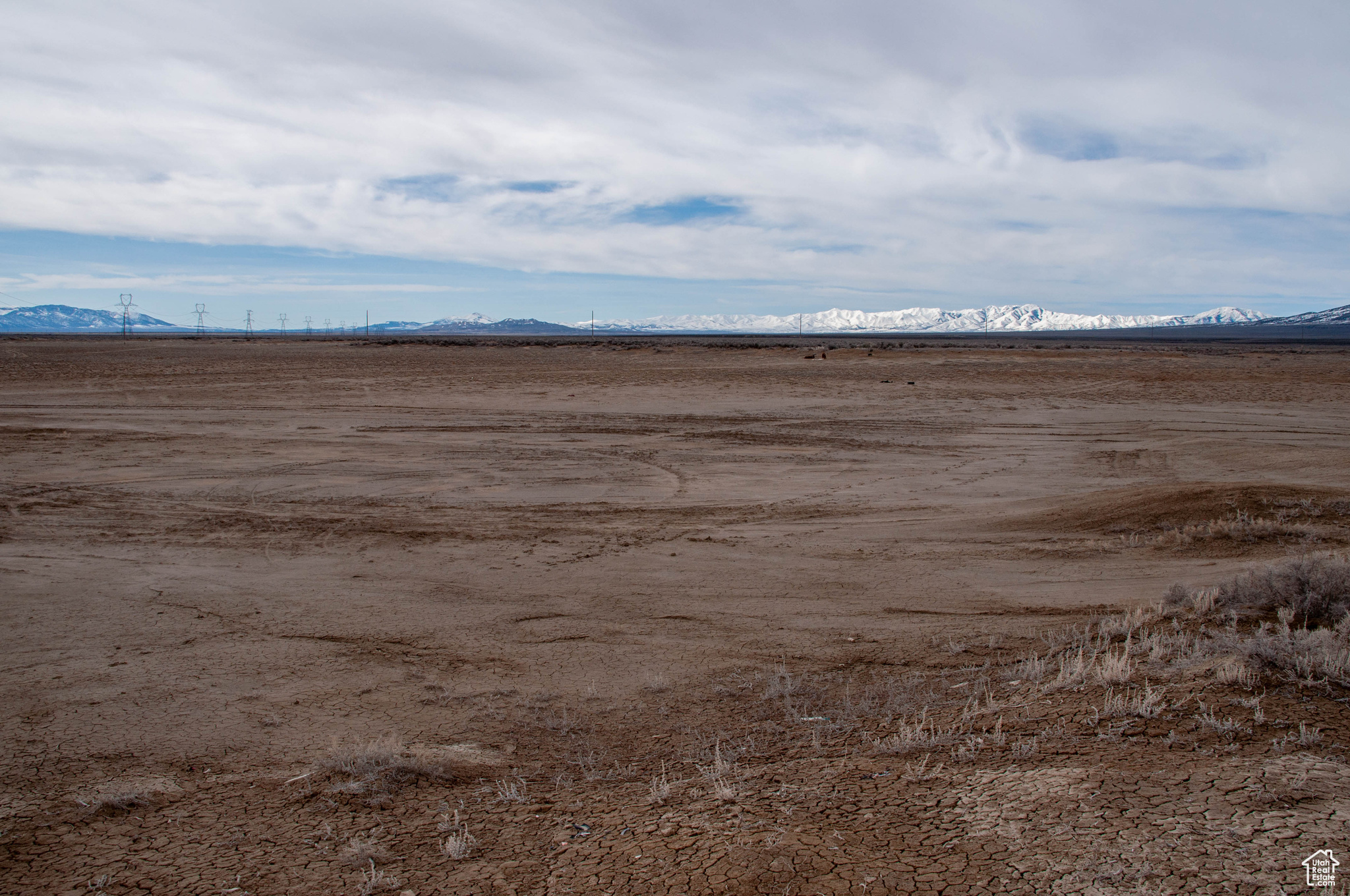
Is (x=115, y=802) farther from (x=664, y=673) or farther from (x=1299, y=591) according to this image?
(x=1299, y=591)

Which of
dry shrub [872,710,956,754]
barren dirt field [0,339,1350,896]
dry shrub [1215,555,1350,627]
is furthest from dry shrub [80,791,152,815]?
dry shrub [1215,555,1350,627]

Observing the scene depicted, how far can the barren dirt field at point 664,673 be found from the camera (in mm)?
3805

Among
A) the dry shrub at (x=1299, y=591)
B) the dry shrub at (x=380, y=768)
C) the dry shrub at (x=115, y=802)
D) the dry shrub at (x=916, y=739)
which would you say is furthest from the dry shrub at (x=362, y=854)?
the dry shrub at (x=1299, y=591)

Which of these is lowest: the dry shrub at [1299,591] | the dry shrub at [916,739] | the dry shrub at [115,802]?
the dry shrub at [115,802]

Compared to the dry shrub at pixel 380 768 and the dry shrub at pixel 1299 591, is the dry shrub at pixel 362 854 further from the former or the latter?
the dry shrub at pixel 1299 591

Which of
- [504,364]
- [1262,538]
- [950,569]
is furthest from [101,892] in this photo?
[504,364]

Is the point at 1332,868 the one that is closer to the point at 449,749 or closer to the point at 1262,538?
the point at 449,749

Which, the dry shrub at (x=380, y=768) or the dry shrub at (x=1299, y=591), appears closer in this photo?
the dry shrub at (x=380, y=768)

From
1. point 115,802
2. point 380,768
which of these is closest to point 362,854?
point 380,768

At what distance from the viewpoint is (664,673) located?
21.8 feet

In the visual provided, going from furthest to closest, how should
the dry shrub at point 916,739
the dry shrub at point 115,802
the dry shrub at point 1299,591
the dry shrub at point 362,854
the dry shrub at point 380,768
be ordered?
the dry shrub at point 1299,591 < the dry shrub at point 916,739 < the dry shrub at point 380,768 < the dry shrub at point 115,802 < the dry shrub at point 362,854

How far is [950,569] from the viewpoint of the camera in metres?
9.37

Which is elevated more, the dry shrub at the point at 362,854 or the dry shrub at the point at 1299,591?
the dry shrub at the point at 1299,591

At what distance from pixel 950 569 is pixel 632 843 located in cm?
645
